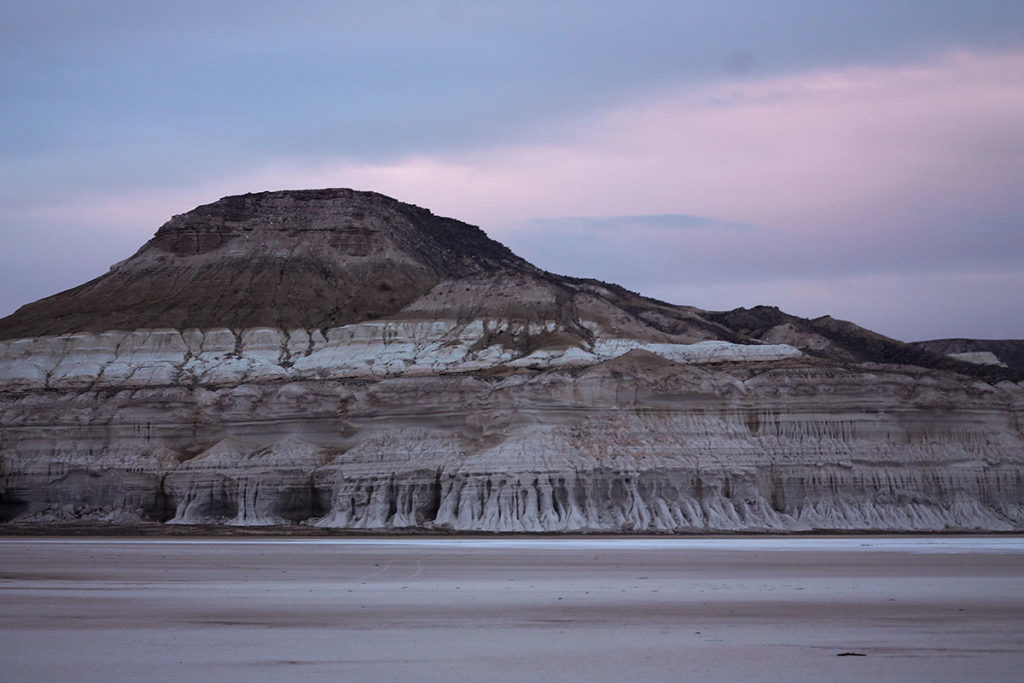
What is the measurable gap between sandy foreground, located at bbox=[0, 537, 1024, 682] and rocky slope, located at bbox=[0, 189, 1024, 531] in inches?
571

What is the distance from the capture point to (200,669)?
16.5 m

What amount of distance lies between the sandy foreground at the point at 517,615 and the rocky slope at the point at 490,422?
14515mm

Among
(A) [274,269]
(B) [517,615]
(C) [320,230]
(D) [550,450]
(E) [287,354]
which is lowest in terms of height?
(B) [517,615]

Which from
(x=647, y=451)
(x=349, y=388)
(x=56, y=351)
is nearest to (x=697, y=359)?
(x=647, y=451)

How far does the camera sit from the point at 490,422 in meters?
56.4

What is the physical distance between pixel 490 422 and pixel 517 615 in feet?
113

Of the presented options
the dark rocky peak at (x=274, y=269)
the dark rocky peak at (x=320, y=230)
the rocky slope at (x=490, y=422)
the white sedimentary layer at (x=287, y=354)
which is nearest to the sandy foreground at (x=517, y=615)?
the rocky slope at (x=490, y=422)

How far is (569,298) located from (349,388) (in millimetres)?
22935

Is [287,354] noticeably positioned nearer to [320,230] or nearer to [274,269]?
[274,269]

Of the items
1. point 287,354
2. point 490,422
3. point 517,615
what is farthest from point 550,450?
point 287,354

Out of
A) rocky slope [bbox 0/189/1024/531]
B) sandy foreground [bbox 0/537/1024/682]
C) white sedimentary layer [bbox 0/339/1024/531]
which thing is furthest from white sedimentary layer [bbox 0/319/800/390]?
sandy foreground [bbox 0/537/1024/682]

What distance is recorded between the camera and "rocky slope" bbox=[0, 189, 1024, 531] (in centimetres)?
5219

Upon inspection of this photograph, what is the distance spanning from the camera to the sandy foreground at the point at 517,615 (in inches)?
654

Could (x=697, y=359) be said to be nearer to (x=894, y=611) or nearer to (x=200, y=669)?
(x=894, y=611)
